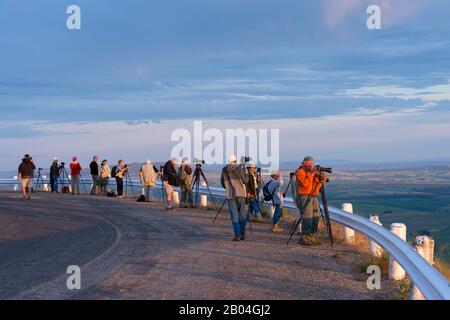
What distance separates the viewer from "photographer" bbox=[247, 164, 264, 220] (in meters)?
18.5

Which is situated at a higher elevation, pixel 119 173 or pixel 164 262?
pixel 119 173

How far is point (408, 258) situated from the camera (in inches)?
369

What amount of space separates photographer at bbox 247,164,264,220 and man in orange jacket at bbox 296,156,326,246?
7.81ft

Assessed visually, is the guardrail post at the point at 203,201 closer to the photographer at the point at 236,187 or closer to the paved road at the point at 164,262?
the paved road at the point at 164,262

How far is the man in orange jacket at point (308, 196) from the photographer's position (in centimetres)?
1546

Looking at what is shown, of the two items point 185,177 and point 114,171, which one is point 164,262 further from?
point 114,171

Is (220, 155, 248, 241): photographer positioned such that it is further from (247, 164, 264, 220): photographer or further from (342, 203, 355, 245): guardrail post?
(342, 203, 355, 245): guardrail post

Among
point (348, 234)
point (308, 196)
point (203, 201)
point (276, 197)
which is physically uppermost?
point (308, 196)

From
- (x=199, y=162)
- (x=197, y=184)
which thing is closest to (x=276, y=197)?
(x=199, y=162)

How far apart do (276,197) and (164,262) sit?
696cm

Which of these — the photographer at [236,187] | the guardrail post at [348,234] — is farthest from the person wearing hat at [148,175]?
the guardrail post at [348,234]
